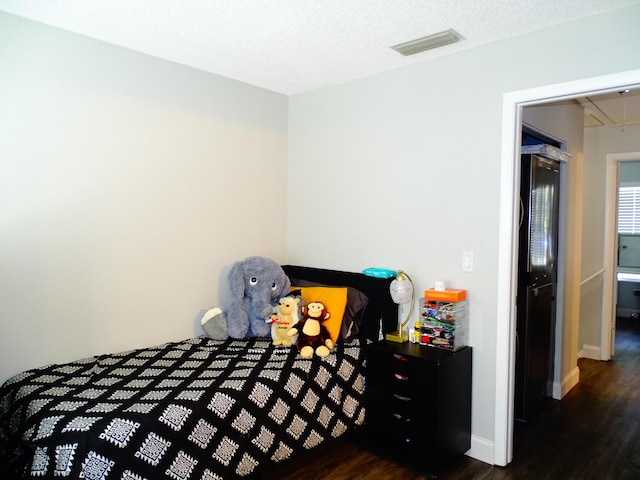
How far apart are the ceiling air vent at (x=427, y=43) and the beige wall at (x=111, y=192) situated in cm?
129

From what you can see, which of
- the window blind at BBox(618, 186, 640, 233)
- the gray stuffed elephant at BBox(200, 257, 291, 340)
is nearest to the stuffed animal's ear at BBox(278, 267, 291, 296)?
the gray stuffed elephant at BBox(200, 257, 291, 340)

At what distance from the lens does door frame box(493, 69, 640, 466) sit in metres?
2.55

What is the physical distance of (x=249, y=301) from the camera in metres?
3.16

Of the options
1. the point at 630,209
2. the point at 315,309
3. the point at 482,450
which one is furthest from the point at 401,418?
the point at 630,209

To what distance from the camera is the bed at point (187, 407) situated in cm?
185

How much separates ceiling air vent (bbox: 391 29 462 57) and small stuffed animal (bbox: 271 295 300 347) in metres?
1.69

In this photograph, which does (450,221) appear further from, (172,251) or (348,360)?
(172,251)

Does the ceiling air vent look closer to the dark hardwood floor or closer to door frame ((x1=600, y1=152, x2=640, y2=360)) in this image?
the dark hardwood floor

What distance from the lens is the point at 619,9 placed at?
2.19m

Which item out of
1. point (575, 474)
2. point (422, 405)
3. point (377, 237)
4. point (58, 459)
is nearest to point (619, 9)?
point (377, 237)

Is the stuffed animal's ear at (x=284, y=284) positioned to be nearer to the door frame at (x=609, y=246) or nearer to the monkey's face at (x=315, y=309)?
the monkey's face at (x=315, y=309)

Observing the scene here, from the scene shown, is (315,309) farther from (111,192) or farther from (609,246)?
(609,246)

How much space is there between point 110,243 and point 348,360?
5.24ft

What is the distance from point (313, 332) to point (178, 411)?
100 centimetres
